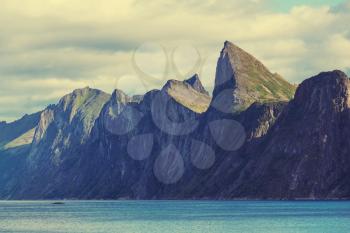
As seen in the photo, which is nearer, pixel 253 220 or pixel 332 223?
pixel 332 223

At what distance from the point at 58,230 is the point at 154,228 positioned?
2086 centimetres

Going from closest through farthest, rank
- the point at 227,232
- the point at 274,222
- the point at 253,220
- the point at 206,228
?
the point at 227,232, the point at 206,228, the point at 274,222, the point at 253,220

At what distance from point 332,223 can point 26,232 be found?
6646 centimetres

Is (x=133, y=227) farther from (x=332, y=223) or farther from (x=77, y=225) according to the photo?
(x=332, y=223)

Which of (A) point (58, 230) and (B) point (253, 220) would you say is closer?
(A) point (58, 230)

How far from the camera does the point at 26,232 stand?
172 metres

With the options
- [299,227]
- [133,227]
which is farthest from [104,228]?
[299,227]

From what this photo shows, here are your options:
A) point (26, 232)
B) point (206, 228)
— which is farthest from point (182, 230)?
point (26, 232)

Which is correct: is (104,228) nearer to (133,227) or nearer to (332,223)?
(133,227)

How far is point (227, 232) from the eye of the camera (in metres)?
159

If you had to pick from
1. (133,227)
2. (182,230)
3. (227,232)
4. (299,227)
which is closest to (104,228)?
(133,227)

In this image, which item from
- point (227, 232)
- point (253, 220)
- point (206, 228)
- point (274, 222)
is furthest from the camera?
point (253, 220)

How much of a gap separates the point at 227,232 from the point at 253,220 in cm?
4161

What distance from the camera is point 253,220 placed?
19988 cm
